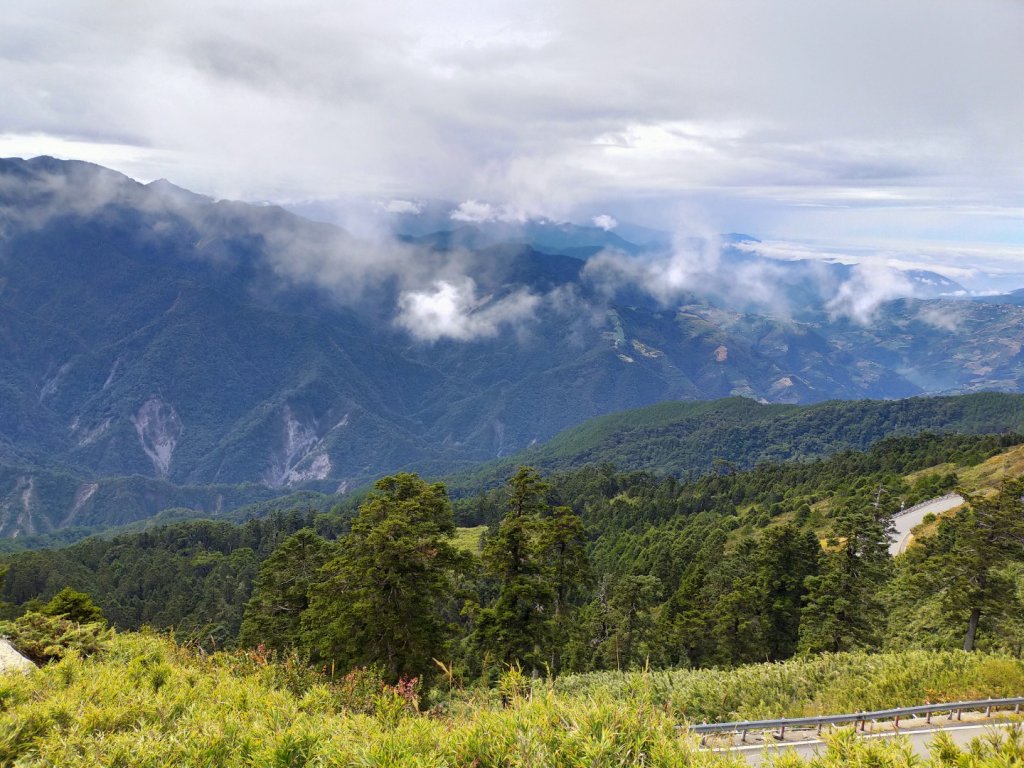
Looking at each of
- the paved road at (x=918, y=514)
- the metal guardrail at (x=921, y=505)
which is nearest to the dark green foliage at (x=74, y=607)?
the paved road at (x=918, y=514)

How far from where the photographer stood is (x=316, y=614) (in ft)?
106

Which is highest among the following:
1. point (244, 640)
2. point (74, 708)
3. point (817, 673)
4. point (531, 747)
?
point (531, 747)

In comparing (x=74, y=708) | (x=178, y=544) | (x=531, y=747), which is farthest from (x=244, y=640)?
(x=178, y=544)

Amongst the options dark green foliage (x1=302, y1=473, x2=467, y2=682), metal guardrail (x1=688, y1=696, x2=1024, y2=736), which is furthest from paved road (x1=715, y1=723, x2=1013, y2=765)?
dark green foliage (x1=302, y1=473, x2=467, y2=682)

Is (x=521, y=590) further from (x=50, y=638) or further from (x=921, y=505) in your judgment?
(x=921, y=505)

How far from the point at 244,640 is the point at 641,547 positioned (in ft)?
268

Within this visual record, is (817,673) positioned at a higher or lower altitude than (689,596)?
higher

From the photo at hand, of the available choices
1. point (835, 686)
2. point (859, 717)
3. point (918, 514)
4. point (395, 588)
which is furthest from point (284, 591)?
point (918, 514)

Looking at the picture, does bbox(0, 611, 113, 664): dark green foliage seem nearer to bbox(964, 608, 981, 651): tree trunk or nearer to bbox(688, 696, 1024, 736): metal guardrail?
bbox(688, 696, 1024, 736): metal guardrail

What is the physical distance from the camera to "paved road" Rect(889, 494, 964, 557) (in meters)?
72.9

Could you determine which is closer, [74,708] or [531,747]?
[531,747]

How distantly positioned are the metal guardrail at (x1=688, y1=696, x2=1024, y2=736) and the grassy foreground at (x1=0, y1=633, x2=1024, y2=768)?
171cm

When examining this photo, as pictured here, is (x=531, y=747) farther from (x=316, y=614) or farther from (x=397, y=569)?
(x=316, y=614)

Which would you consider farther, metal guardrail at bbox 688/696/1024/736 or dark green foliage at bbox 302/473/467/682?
dark green foliage at bbox 302/473/467/682
